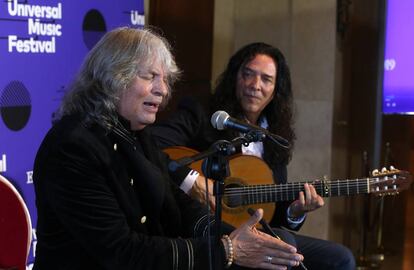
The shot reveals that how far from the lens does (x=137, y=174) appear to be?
6.53 feet

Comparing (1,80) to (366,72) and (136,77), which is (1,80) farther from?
(366,72)

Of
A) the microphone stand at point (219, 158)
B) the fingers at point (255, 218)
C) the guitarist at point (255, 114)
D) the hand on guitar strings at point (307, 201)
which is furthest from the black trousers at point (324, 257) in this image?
the microphone stand at point (219, 158)

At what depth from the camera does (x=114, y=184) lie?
1891 mm

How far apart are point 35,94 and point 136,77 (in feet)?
2.49

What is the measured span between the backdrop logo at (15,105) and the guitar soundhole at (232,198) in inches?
33.3

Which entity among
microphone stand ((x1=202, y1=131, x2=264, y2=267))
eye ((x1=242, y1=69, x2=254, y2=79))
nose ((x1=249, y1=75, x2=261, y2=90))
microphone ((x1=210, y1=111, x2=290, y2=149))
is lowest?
microphone stand ((x1=202, y1=131, x2=264, y2=267))

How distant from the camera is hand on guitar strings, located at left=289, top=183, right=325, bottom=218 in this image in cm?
266

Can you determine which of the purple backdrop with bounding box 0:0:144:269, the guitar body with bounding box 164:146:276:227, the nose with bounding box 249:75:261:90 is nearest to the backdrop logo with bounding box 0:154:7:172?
the purple backdrop with bounding box 0:0:144:269

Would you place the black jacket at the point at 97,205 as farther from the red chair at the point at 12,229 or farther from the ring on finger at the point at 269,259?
the red chair at the point at 12,229

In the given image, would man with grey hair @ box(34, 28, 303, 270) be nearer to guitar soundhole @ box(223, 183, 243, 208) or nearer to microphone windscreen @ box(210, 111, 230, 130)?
microphone windscreen @ box(210, 111, 230, 130)

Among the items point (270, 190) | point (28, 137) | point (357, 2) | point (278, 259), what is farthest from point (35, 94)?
point (357, 2)

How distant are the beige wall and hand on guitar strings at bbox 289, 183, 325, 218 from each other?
124cm

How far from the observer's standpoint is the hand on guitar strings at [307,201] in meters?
2.66

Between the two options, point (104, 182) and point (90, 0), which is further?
point (90, 0)
